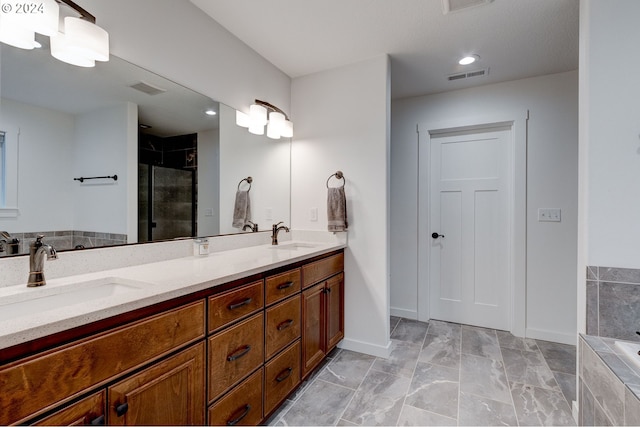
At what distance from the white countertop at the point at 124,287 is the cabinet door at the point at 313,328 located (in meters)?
0.32

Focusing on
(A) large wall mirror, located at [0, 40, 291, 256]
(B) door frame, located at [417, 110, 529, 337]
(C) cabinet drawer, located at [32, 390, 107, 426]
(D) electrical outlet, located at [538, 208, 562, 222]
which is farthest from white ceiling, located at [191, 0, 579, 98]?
(C) cabinet drawer, located at [32, 390, 107, 426]

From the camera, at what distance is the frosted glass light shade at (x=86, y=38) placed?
1.15 metres

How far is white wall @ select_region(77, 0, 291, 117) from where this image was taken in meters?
1.41

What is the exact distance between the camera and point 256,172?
241 centimetres

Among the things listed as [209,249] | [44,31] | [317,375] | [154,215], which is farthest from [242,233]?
[44,31]

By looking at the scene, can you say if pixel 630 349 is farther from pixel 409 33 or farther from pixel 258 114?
pixel 258 114

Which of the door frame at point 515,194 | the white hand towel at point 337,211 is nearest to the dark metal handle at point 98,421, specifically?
the white hand towel at point 337,211

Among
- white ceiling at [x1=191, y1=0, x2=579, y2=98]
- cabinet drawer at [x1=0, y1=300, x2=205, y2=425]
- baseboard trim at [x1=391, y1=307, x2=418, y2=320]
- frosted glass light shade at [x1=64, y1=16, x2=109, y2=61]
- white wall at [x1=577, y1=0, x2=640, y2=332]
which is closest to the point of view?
cabinet drawer at [x1=0, y1=300, x2=205, y2=425]

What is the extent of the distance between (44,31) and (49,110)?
1.00 ft

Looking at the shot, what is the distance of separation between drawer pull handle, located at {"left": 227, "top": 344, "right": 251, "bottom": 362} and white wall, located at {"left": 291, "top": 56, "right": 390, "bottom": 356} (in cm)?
124

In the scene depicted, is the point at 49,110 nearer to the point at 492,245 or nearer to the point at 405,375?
the point at 405,375

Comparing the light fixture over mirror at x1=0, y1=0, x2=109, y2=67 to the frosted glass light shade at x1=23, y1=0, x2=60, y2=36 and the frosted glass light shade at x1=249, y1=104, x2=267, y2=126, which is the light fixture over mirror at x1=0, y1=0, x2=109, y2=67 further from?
the frosted glass light shade at x1=249, y1=104, x2=267, y2=126

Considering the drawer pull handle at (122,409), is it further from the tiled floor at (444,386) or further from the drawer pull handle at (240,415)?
the tiled floor at (444,386)

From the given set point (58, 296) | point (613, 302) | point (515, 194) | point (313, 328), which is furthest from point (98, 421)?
point (515, 194)
